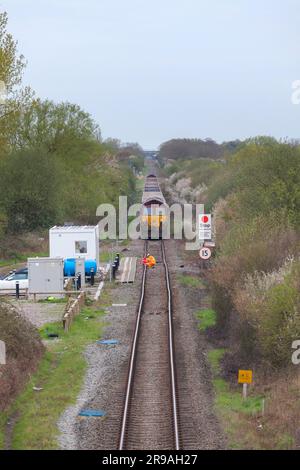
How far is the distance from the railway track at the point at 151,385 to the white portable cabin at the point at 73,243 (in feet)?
20.1

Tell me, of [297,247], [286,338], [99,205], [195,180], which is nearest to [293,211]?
[297,247]

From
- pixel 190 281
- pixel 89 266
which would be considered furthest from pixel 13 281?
pixel 190 281

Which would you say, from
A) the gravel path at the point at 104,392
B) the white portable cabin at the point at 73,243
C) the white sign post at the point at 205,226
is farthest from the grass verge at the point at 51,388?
the white portable cabin at the point at 73,243

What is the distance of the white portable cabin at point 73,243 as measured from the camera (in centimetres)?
3450

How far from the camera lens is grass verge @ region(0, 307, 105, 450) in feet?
46.1

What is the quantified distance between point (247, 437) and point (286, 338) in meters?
3.20

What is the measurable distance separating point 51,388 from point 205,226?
16.5 meters

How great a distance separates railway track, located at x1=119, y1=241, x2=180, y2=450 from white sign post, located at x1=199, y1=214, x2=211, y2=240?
14.6ft

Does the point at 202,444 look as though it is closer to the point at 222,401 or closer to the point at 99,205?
the point at 222,401

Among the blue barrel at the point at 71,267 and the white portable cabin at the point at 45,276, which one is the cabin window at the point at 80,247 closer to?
the blue barrel at the point at 71,267

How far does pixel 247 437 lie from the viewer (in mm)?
13781

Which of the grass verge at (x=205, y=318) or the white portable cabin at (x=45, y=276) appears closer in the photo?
the grass verge at (x=205, y=318)

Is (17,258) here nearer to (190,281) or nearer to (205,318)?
(190,281)

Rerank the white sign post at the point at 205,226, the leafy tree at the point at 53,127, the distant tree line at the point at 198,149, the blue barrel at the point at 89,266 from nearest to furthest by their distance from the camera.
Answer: the white sign post at the point at 205,226, the blue barrel at the point at 89,266, the leafy tree at the point at 53,127, the distant tree line at the point at 198,149
